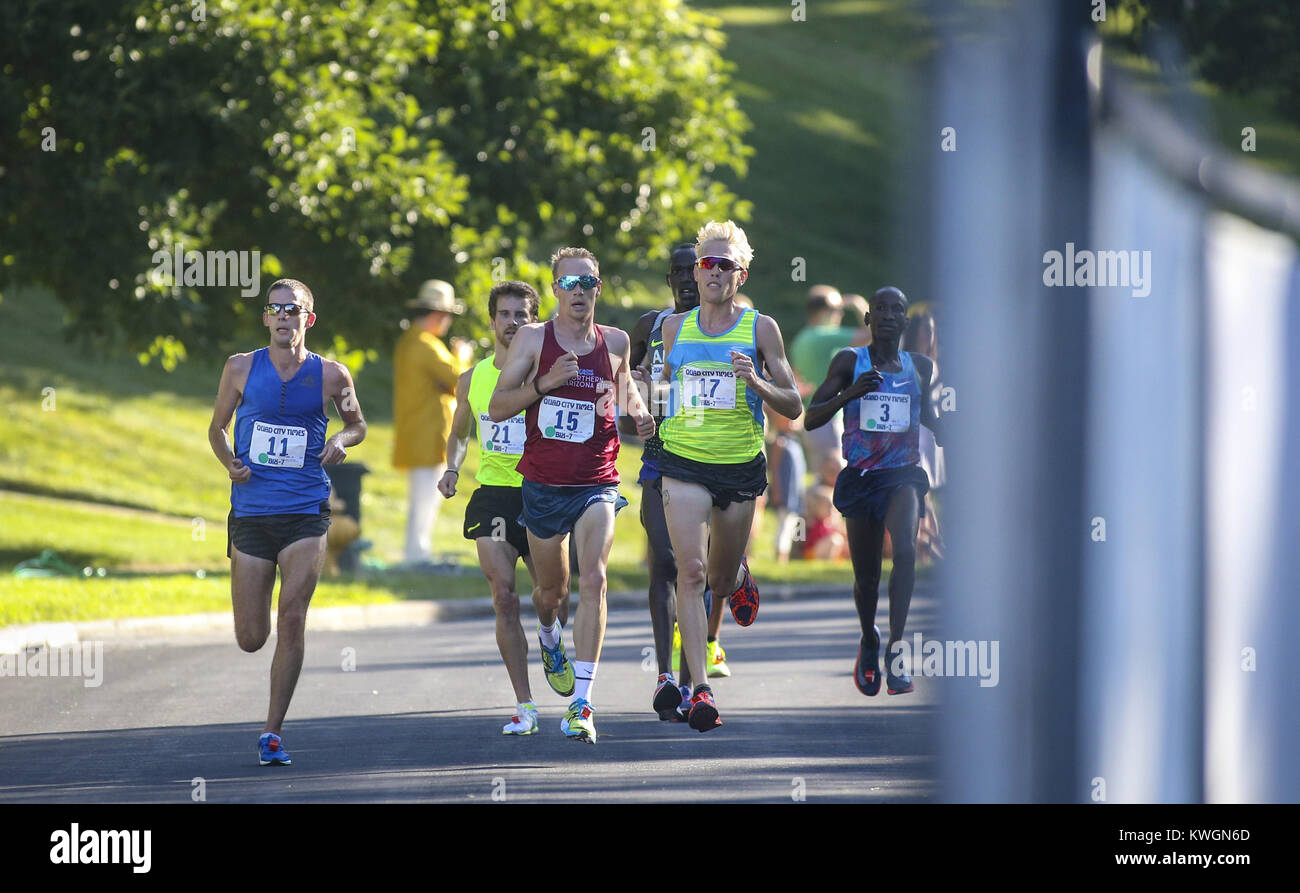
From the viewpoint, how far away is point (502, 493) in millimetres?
8094

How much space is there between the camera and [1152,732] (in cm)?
122

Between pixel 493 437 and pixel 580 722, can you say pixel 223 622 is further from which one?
pixel 580 722

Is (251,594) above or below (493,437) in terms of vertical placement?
below

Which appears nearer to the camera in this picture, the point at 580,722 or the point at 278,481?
the point at 278,481

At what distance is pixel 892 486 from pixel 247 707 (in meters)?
3.12

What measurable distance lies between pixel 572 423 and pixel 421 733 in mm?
1450

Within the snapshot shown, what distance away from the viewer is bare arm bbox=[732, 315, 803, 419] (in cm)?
727

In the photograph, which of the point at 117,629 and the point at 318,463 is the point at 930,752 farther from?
the point at 117,629

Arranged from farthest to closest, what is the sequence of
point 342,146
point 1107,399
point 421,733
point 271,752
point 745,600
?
point 342,146 < point 745,600 < point 421,733 < point 271,752 < point 1107,399

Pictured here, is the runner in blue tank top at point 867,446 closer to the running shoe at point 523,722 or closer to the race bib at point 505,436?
the race bib at point 505,436

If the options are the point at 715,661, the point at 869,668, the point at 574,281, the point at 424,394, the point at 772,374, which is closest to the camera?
the point at 574,281

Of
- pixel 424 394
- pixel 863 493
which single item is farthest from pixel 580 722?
pixel 424 394
